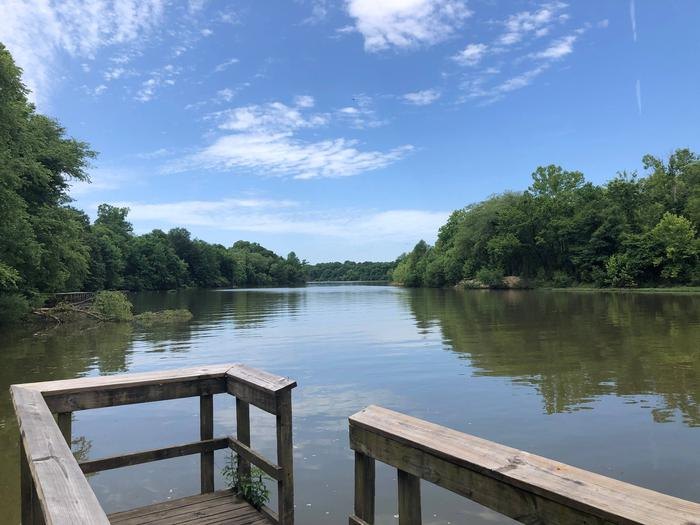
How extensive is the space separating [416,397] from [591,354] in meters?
6.73

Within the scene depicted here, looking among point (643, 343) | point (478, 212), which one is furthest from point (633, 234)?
point (643, 343)

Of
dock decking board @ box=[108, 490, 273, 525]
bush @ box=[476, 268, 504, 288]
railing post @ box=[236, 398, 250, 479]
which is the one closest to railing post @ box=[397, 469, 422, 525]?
dock decking board @ box=[108, 490, 273, 525]

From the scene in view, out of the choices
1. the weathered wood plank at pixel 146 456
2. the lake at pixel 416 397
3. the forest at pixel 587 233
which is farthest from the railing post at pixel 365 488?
the forest at pixel 587 233

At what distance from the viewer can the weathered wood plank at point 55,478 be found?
5.18 feet

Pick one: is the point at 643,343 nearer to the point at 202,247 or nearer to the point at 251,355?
the point at 251,355

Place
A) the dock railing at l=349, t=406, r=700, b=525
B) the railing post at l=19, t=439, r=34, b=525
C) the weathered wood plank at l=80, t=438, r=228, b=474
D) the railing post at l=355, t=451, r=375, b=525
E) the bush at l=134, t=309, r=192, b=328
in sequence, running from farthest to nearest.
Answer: the bush at l=134, t=309, r=192, b=328 < the weathered wood plank at l=80, t=438, r=228, b=474 < the railing post at l=19, t=439, r=34, b=525 < the railing post at l=355, t=451, r=375, b=525 < the dock railing at l=349, t=406, r=700, b=525

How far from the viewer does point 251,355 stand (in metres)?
15.4

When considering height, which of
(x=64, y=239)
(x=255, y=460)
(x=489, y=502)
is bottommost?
(x=255, y=460)

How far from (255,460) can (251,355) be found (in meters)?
11.6

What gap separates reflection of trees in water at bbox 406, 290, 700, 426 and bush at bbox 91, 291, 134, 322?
15.4 meters

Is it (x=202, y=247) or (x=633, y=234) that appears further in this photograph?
(x=202, y=247)

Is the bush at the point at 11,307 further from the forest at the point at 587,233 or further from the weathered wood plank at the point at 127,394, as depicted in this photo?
the forest at the point at 587,233

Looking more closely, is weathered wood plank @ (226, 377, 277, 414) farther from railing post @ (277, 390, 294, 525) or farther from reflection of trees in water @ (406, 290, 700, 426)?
reflection of trees in water @ (406, 290, 700, 426)

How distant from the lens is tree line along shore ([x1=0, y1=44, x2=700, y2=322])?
22.3 metres
